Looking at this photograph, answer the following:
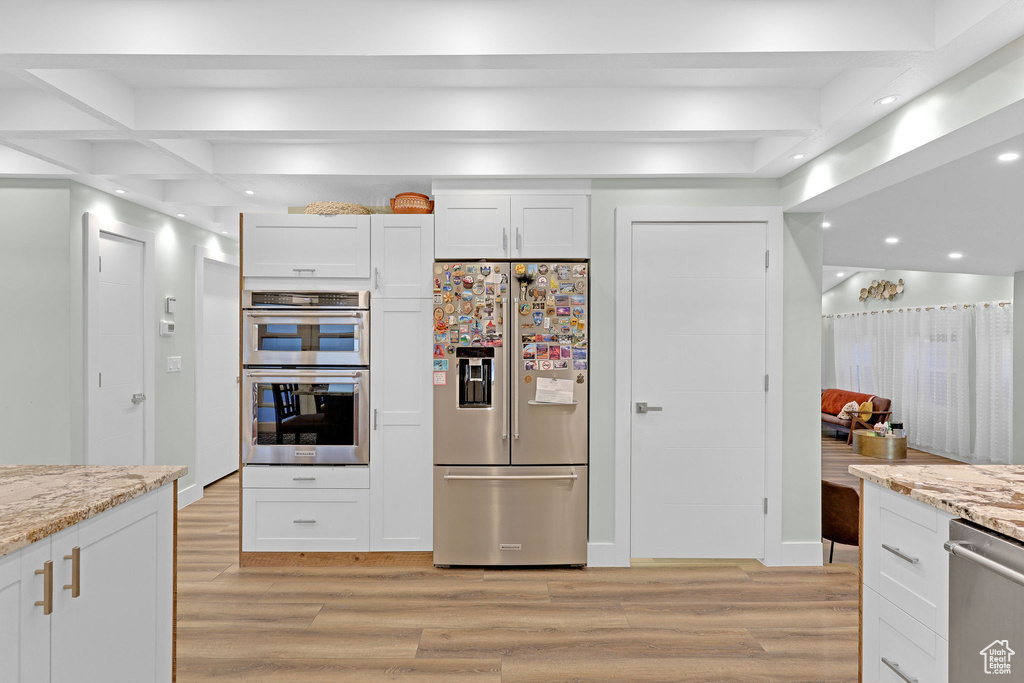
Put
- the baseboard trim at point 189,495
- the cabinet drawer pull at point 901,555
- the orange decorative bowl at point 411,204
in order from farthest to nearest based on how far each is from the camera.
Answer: the baseboard trim at point 189,495 → the orange decorative bowl at point 411,204 → the cabinet drawer pull at point 901,555

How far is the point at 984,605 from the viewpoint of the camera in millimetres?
1429

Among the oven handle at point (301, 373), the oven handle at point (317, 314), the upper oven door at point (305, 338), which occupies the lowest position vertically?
the oven handle at point (301, 373)

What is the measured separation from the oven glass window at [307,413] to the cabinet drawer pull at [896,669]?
106 inches

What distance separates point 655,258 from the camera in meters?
3.36

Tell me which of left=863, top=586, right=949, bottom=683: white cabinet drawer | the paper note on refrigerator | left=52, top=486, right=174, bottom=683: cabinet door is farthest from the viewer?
the paper note on refrigerator

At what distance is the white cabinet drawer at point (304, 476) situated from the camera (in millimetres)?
3346

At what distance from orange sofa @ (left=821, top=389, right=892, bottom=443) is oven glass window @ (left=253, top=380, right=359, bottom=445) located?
7.41 m

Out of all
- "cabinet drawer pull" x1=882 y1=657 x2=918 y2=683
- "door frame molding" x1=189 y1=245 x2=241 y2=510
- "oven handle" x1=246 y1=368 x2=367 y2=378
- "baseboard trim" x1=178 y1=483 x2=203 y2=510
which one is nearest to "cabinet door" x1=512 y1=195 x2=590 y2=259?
"oven handle" x1=246 y1=368 x2=367 y2=378

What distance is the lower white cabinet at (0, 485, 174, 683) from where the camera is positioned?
1300mm

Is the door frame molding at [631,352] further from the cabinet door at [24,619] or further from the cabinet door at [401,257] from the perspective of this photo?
the cabinet door at [24,619]

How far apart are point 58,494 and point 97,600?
336 millimetres

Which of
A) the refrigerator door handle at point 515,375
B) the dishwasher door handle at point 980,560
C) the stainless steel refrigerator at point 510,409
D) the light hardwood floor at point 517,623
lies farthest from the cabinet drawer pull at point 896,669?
the refrigerator door handle at point 515,375

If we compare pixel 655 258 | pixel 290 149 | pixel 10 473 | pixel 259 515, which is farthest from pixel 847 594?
pixel 290 149

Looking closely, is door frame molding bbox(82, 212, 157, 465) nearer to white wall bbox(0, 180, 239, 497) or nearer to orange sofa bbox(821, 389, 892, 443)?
white wall bbox(0, 180, 239, 497)
